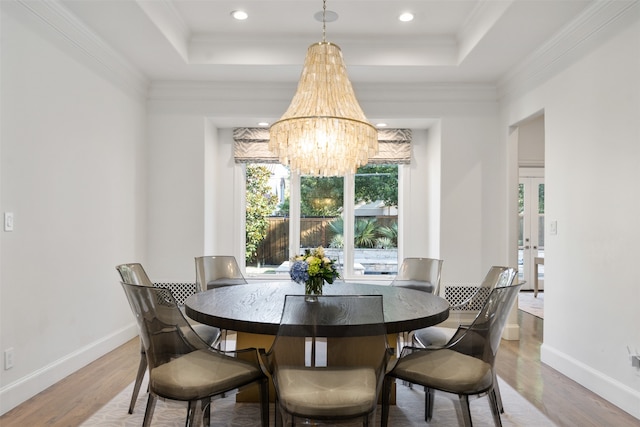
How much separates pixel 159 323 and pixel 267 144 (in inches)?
138

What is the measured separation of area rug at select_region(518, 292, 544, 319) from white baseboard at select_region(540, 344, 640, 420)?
7.14ft

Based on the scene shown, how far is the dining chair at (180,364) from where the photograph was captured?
1.85 meters

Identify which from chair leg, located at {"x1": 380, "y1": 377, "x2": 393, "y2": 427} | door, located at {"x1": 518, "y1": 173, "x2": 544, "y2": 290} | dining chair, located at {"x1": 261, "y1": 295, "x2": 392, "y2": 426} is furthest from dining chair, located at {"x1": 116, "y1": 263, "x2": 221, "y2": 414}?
door, located at {"x1": 518, "y1": 173, "x2": 544, "y2": 290}

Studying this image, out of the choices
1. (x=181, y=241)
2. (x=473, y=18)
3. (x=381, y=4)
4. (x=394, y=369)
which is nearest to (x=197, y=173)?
(x=181, y=241)

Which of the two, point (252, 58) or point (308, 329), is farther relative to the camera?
point (252, 58)

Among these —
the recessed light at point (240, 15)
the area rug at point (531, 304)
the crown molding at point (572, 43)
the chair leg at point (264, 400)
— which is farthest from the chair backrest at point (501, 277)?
the area rug at point (531, 304)

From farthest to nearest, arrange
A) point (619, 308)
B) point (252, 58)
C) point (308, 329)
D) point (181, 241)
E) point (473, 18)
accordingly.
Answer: point (181, 241) → point (252, 58) → point (473, 18) → point (619, 308) → point (308, 329)

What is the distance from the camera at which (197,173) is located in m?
4.67

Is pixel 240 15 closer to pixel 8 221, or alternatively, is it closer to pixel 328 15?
pixel 328 15

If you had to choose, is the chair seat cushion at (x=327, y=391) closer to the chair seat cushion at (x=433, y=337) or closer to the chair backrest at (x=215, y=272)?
the chair seat cushion at (x=433, y=337)

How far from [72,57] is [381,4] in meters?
2.38

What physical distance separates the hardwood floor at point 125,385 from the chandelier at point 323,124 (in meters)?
1.95

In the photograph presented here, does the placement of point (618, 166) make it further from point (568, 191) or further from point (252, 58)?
point (252, 58)

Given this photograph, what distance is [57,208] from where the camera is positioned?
10.2 feet
